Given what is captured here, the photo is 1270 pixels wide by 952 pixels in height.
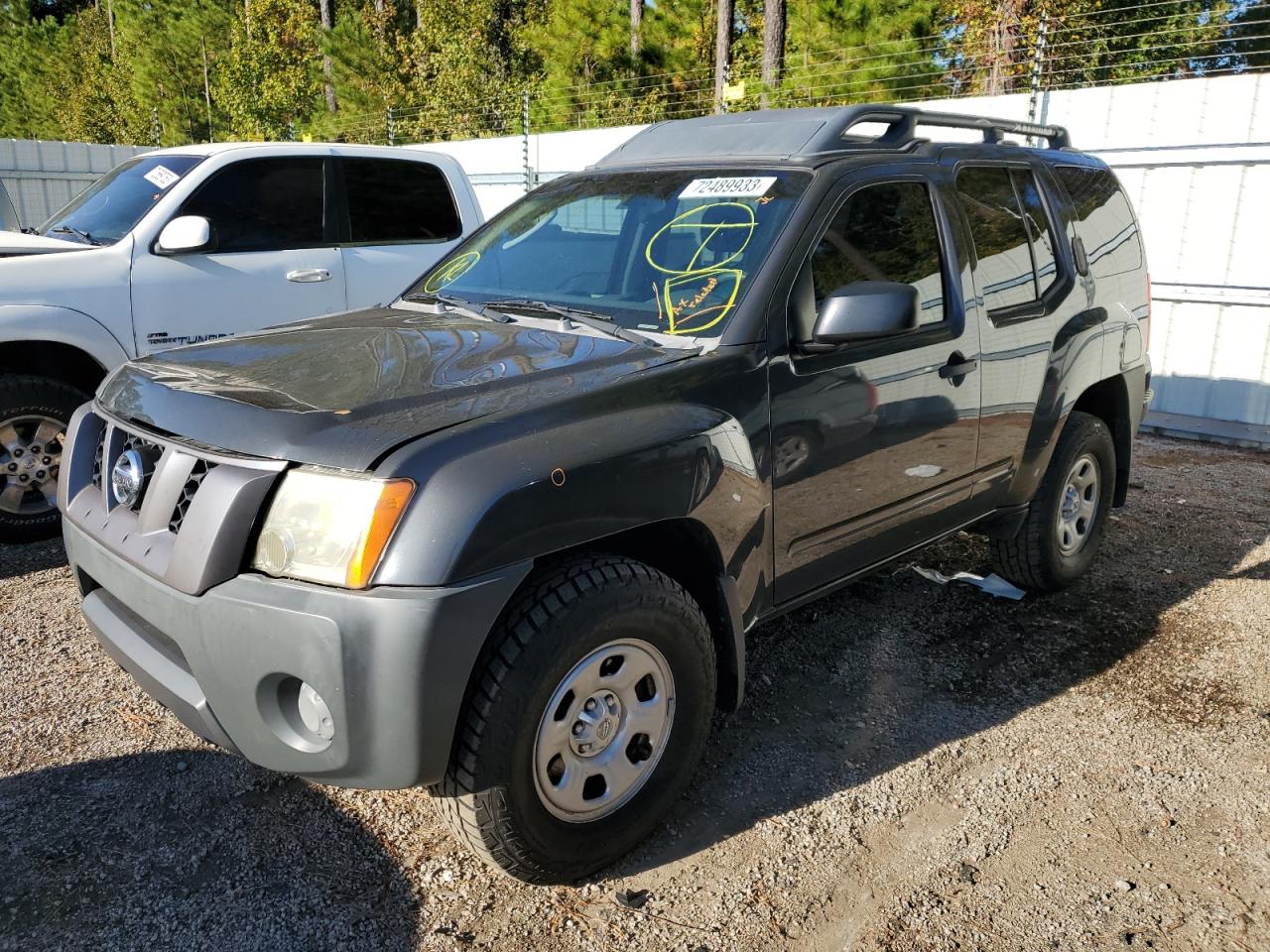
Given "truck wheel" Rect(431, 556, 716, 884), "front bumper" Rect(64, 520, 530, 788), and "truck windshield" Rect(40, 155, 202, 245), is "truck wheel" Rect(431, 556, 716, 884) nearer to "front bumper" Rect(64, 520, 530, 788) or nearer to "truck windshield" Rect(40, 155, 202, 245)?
"front bumper" Rect(64, 520, 530, 788)

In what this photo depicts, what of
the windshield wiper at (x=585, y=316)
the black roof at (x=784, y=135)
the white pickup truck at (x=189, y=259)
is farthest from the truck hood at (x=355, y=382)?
the white pickup truck at (x=189, y=259)

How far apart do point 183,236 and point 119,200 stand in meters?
0.78

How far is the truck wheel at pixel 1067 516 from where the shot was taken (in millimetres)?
4492

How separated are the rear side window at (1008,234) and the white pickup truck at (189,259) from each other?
368 cm

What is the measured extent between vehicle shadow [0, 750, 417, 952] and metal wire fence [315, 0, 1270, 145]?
9.02 m

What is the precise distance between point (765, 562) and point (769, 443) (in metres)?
0.36

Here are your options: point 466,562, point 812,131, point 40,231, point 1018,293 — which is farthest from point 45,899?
point 40,231

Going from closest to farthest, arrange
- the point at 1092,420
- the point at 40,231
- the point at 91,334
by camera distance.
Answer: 1. the point at 1092,420
2. the point at 91,334
3. the point at 40,231

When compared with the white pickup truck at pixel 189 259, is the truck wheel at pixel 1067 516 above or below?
below

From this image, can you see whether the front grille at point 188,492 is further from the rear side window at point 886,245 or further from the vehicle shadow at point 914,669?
the rear side window at point 886,245

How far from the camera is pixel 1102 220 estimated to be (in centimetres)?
469

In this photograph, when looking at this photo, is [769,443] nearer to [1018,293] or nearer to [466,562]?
[466,562]

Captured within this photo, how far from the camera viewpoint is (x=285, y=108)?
31000 millimetres

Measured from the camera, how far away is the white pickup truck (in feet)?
16.4
